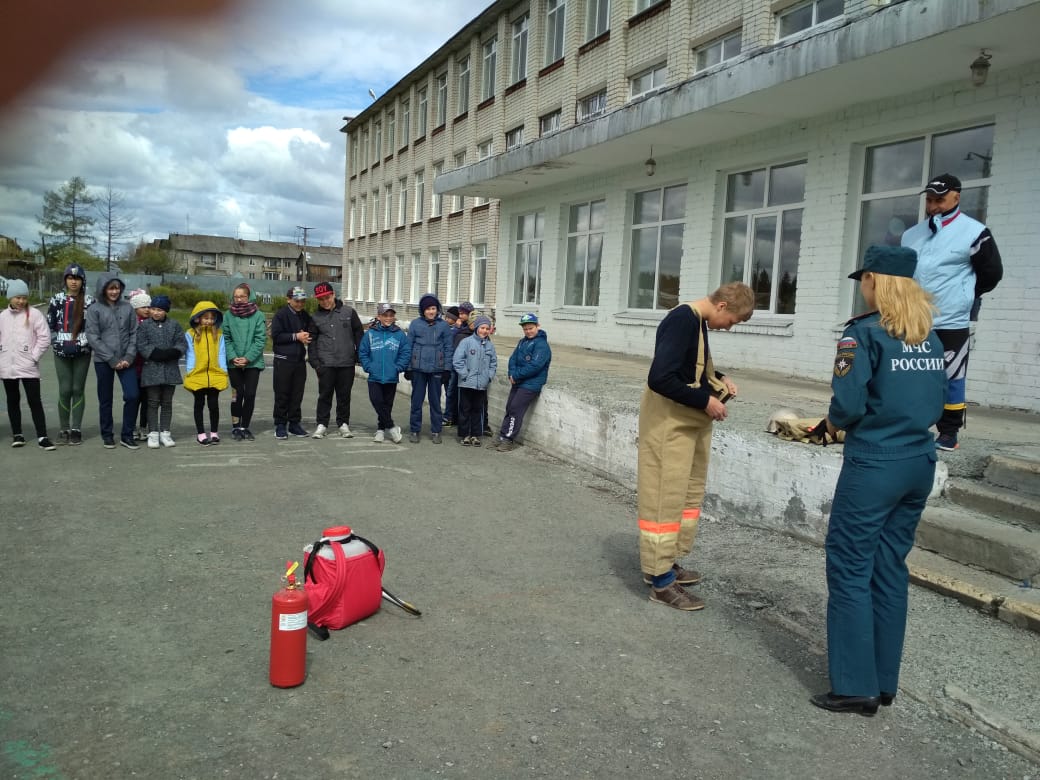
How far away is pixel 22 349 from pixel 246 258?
139 metres

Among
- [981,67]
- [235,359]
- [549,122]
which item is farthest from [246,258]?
[981,67]

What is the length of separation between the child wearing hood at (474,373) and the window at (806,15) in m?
8.40

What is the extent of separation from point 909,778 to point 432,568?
10.9 feet

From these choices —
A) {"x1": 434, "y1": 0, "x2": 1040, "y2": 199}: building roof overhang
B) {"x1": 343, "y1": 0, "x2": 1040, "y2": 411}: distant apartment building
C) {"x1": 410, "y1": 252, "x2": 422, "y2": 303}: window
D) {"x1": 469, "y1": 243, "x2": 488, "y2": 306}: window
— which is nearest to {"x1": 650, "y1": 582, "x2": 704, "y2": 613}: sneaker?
{"x1": 343, "y1": 0, "x2": 1040, "y2": 411}: distant apartment building

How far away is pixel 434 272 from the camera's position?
111 feet

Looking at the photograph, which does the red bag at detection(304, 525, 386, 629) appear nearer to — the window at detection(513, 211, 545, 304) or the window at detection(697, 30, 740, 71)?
the window at detection(697, 30, 740, 71)

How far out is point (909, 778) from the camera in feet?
10.8

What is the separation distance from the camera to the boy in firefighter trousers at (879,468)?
145 inches

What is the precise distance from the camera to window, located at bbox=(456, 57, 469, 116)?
101 feet

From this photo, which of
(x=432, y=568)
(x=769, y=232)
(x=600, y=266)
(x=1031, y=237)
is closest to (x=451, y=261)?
(x=600, y=266)

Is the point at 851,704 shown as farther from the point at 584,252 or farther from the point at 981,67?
the point at 584,252

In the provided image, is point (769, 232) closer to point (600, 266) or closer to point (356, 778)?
point (600, 266)

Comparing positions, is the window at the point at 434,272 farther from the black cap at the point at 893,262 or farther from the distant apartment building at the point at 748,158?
the black cap at the point at 893,262

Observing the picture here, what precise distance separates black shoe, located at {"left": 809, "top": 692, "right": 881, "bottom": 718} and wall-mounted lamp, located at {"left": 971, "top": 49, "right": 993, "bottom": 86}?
26.6ft
